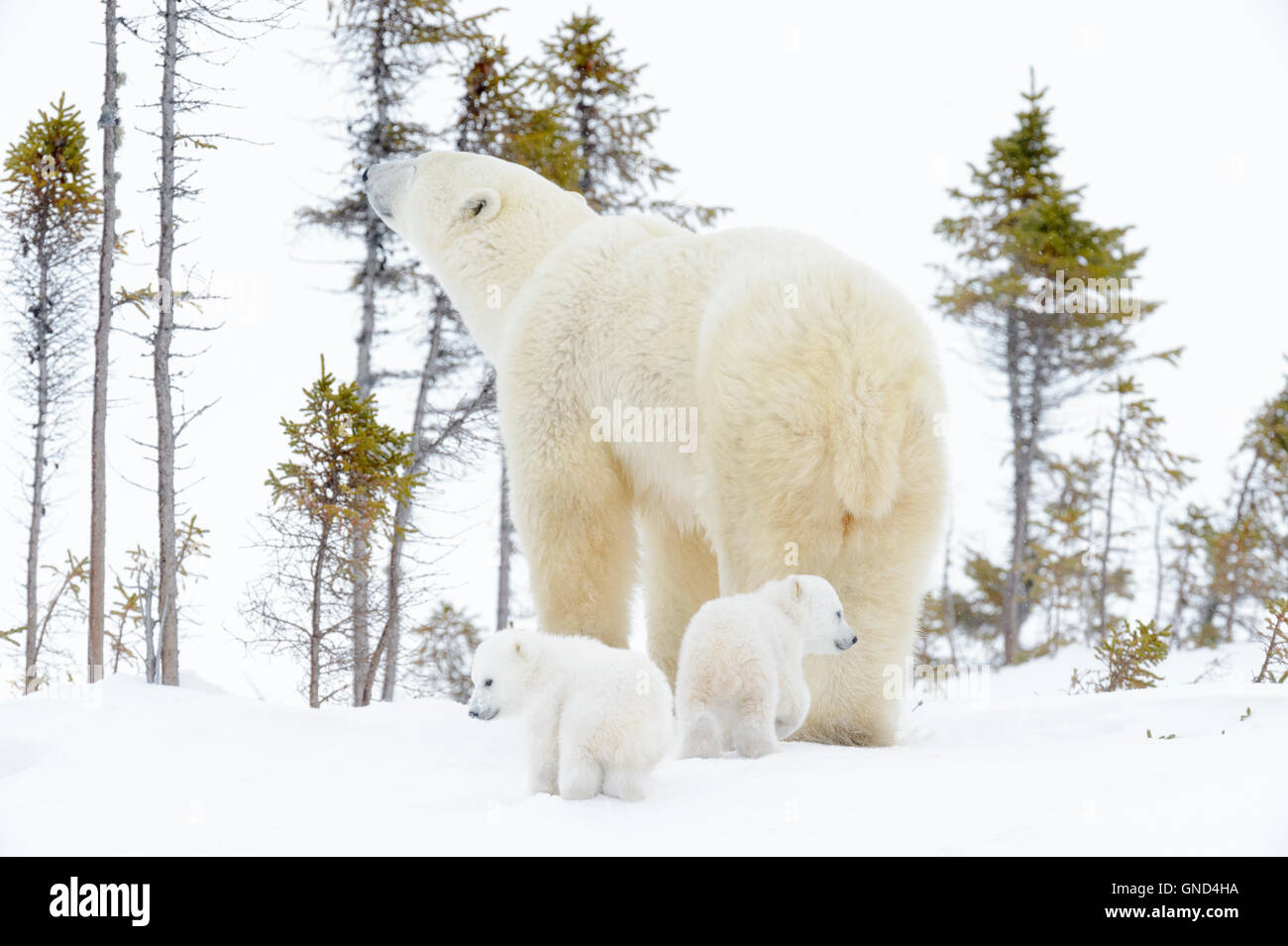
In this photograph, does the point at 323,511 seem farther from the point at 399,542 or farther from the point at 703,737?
the point at 703,737

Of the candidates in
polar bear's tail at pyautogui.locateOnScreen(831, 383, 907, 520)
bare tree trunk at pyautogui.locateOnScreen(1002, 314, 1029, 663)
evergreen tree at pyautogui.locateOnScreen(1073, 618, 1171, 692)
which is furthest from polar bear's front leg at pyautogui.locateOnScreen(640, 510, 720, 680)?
bare tree trunk at pyautogui.locateOnScreen(1002, 314, 1029, 663)

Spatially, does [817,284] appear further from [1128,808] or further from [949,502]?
[1128,808]

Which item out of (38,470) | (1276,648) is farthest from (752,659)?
(38,470)

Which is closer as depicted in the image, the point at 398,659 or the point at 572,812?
the point at 572,812

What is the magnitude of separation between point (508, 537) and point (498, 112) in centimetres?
396

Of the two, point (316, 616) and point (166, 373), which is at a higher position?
point (166, 373)

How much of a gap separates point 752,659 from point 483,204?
2.51 meters

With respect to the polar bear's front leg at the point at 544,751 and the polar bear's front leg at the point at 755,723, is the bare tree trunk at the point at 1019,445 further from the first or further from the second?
the polar bear's front leg at the point at 544,751

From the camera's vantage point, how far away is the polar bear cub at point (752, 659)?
9.84 ft

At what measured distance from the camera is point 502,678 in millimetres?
2553

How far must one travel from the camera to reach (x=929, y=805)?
224cm

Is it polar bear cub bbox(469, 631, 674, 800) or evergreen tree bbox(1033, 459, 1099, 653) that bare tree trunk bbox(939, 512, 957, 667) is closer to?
evergreen tree bbox(1033, 459, 1099, 653)

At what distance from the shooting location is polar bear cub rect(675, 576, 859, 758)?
9.84ft
